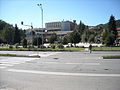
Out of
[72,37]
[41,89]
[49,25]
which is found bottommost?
[41,89]

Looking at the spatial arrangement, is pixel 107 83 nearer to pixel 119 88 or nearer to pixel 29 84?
pixel 119 88

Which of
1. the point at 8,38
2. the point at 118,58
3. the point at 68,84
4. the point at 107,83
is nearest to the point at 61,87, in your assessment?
the point at 68,84

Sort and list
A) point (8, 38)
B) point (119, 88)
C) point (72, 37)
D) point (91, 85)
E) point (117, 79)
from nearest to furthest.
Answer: point (119, 88), point (91, 85), point (117, 79), point (72, 37), point (8, 38)

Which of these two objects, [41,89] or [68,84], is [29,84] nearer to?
[41,89]

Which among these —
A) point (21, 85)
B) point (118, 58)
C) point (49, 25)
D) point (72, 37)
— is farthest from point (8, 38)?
point (49, 25)

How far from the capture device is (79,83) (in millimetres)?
8586

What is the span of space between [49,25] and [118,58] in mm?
151617

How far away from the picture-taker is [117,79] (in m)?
9.21

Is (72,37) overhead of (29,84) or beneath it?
overhead

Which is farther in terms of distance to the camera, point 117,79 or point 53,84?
point 117,79

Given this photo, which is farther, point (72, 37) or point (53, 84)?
point (72, 37)

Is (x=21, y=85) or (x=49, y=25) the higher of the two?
(x=49, y=25)

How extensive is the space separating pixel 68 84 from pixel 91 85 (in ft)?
4.08

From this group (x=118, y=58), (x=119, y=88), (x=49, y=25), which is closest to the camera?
(x=119, y=88)
